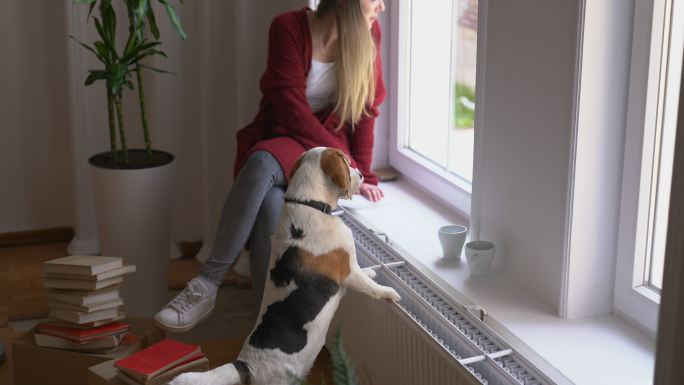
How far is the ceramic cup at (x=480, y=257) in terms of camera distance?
2.29m

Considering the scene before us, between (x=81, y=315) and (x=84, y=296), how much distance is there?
0.18 feet

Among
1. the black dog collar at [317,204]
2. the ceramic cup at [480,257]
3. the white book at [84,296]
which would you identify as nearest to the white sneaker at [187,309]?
the white book at [84,296]

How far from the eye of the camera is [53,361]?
2588 millimetres

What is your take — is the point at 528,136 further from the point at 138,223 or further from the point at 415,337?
the point at 138,223

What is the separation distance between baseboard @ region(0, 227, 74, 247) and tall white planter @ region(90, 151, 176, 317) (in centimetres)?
81

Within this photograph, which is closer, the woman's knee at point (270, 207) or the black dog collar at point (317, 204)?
the black dog collar at point (317, 204)

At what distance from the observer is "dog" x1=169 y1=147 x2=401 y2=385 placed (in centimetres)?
208

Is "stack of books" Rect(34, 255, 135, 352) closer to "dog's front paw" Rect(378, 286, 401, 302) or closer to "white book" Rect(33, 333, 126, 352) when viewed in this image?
"white book" Rect(33, 333, 126, 352)

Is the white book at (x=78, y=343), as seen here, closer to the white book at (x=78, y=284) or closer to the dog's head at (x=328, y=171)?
the white book at (x=78, y=284)

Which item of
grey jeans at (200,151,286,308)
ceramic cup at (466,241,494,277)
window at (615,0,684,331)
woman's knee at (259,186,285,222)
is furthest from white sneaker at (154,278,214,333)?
window at (615,0,684,331)

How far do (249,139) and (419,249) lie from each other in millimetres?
820

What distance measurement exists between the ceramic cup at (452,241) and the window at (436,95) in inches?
10.1

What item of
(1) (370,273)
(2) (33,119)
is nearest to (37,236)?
(2) (33,119)

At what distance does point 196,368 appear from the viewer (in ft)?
7.57
